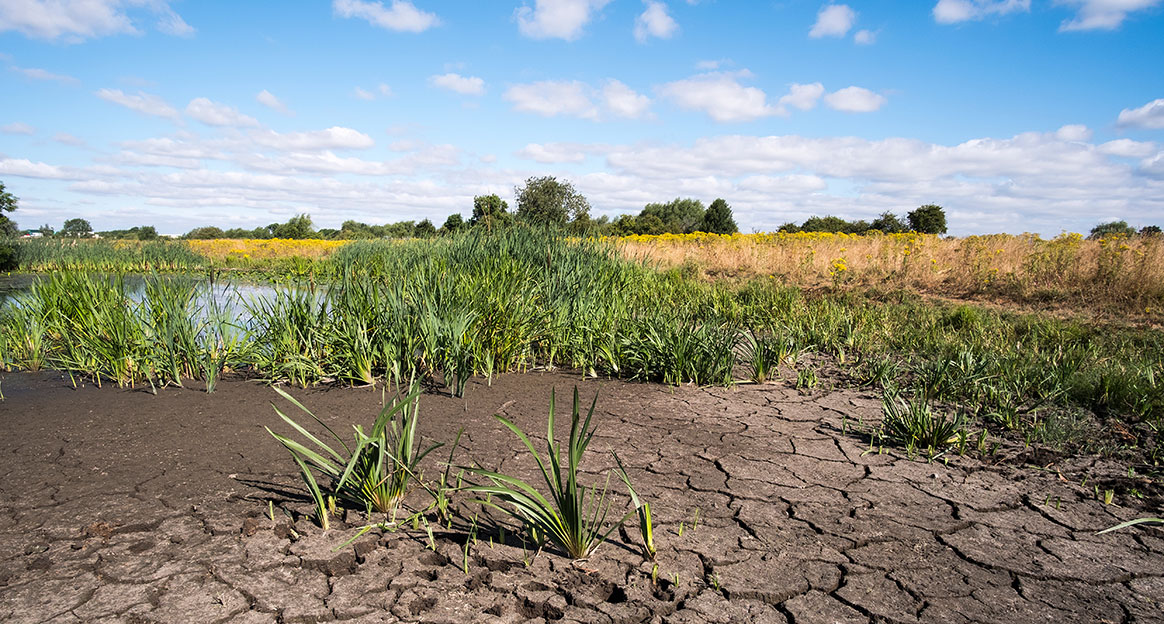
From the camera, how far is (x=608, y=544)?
A: 92.3 inches

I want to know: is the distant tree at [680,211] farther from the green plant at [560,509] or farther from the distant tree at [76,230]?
the green plant at [560,509]

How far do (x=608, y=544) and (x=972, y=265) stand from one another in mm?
10304

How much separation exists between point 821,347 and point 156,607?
567 centimetres

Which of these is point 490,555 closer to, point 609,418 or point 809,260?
point 609,418

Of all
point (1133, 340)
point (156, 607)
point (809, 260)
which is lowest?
point (156, 607)

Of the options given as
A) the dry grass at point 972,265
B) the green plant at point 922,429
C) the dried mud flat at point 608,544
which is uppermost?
the dry grass at point 972,265

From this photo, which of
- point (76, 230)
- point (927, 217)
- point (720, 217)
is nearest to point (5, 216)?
point (76, 230)

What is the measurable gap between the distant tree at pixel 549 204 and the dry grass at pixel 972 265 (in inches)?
64.0

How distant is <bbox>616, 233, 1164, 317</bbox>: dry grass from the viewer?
8.59 meters

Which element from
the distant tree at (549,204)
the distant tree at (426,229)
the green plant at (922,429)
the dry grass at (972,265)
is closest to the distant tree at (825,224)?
the distant tree at (549,204)

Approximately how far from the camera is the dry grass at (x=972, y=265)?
859cm

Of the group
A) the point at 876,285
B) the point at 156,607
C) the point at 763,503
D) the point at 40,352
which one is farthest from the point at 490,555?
the point at 876,285

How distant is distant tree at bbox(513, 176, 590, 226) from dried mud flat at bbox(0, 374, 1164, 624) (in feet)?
16.0

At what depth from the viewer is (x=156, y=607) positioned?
1.92 meters
